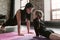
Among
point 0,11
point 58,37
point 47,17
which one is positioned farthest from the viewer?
point 0,11

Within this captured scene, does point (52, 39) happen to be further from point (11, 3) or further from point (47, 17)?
point (11, 3)

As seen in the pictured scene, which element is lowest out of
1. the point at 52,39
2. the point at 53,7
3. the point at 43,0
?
the point at 52,39

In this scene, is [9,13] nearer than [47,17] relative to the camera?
No

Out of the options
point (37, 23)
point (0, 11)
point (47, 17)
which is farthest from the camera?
point (0, 11)

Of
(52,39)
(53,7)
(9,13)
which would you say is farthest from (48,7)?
(52,39)

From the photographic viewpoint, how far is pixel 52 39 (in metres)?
1.18

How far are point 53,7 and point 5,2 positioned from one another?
2.44 meters

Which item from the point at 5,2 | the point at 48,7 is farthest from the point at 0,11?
the point at 48,7

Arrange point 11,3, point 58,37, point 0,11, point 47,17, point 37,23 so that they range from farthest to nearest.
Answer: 1. point 11,3
2. point 0,11
3. point 47,17
4. point 37,23
5. point 58,37

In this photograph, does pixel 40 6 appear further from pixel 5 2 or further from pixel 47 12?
pixel 5 2

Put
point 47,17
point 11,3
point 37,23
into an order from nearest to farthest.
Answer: point 37,23 < point 47,17 < point 11,3

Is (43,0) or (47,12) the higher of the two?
(43,0)

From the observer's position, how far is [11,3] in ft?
19.2

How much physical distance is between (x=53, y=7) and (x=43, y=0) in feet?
1.48
